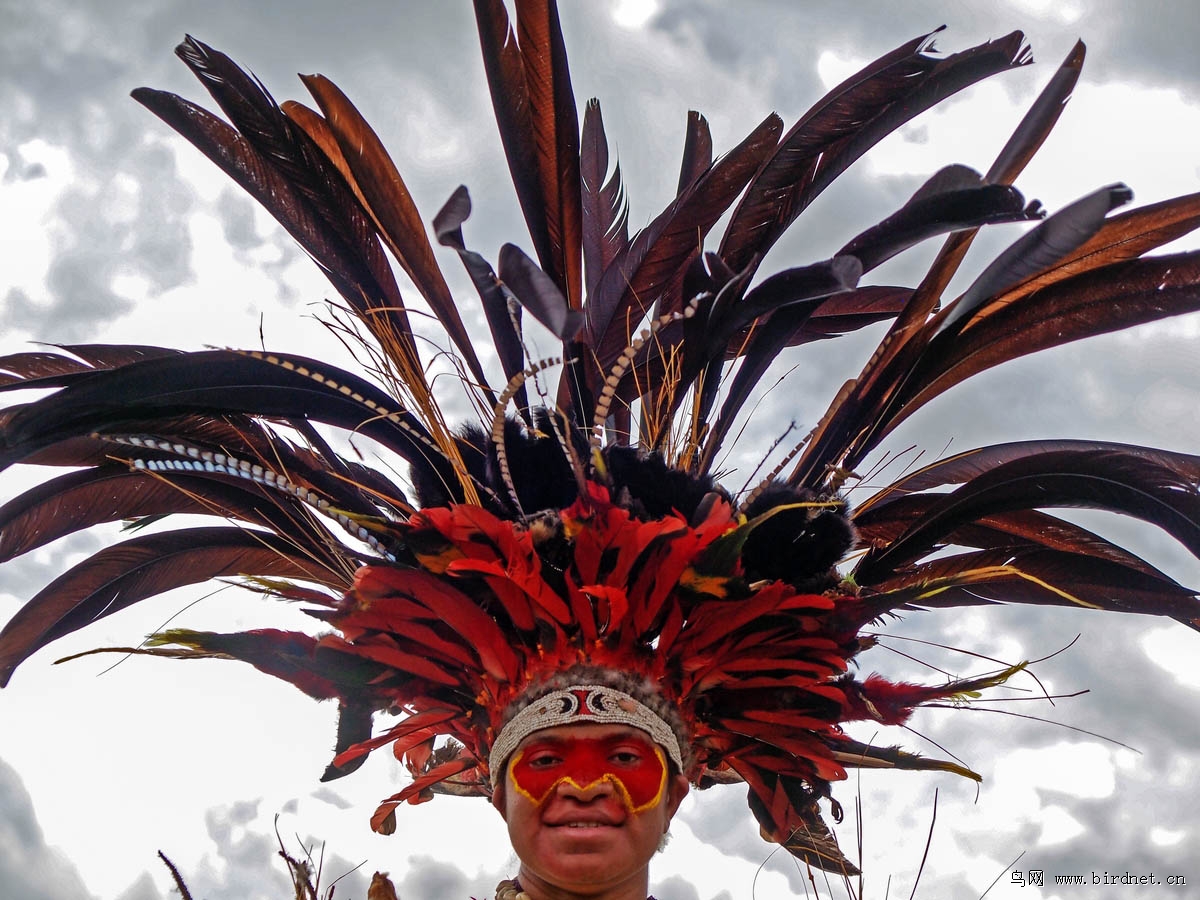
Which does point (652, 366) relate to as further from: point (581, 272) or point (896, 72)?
point (896, 72)

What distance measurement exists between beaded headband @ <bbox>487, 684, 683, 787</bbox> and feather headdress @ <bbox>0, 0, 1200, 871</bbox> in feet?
0.26

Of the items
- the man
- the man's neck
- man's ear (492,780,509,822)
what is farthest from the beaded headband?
the man's neck

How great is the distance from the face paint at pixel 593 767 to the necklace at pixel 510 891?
1.23 feet

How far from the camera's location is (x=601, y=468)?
288 centimetres

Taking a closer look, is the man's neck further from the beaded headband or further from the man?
the beaded headband

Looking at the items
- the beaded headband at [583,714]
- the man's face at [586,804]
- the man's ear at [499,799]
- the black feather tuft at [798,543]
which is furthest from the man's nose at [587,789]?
the black feather tuft at [798,543]

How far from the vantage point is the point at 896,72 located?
334 cm

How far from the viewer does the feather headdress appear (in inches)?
119

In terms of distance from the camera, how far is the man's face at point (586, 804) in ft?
9.68

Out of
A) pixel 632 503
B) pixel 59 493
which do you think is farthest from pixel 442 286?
pixel 59 493

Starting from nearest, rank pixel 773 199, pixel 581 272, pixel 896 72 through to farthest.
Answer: pixel 896 72
pixel 773 199
pixel 581 272

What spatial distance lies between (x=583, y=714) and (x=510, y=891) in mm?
646

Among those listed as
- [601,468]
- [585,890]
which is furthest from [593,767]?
[601,468]

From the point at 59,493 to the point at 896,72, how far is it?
10.0 ft
